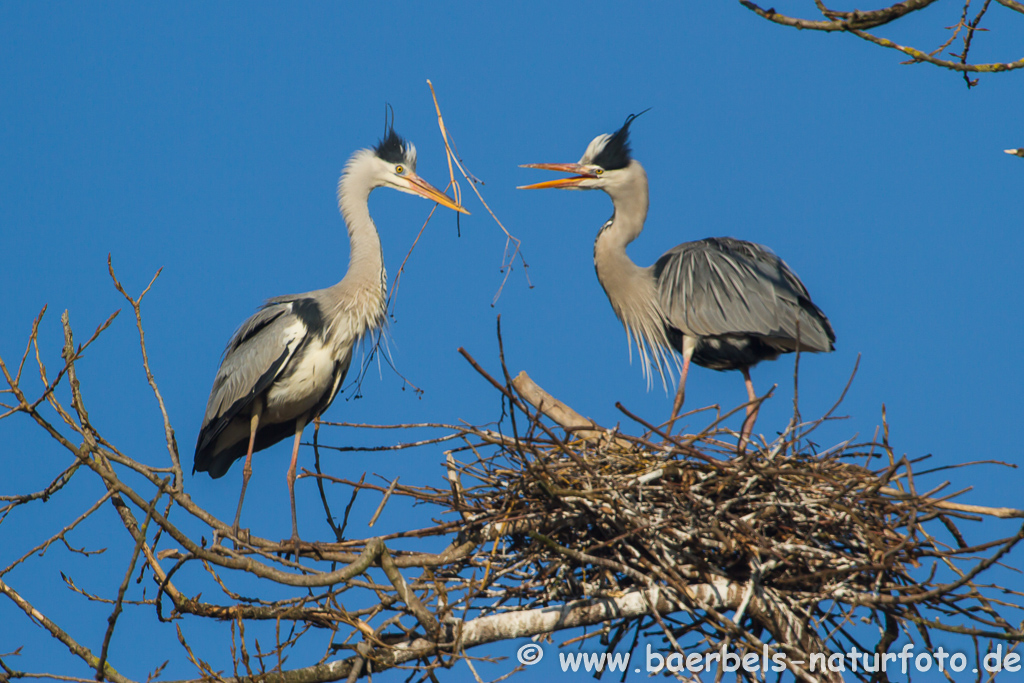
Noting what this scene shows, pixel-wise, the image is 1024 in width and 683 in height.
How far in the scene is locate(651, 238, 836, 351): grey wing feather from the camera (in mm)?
6098

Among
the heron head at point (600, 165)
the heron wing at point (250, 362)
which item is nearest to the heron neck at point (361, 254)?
the heron wing at point (250, 362)

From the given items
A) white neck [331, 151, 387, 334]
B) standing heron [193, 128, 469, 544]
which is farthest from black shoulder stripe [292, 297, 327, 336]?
white neck [331, 151, 387, 334]

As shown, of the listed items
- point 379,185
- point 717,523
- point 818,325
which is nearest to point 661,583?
point 717,523

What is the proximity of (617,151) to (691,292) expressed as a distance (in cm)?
131

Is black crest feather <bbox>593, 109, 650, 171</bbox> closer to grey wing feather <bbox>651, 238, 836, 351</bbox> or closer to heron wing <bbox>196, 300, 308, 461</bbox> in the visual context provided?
grey wing feather <bbox>651, 238, 836, 351</bbox>

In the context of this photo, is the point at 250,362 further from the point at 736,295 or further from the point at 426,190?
the point at 736,295

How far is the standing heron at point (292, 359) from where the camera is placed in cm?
599

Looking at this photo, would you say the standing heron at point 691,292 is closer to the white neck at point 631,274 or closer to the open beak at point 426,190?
the white neck at point 631,274

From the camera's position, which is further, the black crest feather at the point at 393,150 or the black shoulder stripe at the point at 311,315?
the black crest feather at the point at 393,150

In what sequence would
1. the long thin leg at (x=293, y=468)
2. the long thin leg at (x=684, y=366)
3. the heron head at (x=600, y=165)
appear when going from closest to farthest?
the long thin leg at (x=293, y=468), the long thin leg at (x=684, y=366), the heron head at (x=600, y=165)

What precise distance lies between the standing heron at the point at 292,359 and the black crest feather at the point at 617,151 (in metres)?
1.19

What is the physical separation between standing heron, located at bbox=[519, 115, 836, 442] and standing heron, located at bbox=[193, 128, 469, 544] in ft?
3.89

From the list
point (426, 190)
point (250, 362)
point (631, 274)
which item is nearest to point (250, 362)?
point (250, 362)

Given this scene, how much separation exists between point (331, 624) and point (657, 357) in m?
3.57
